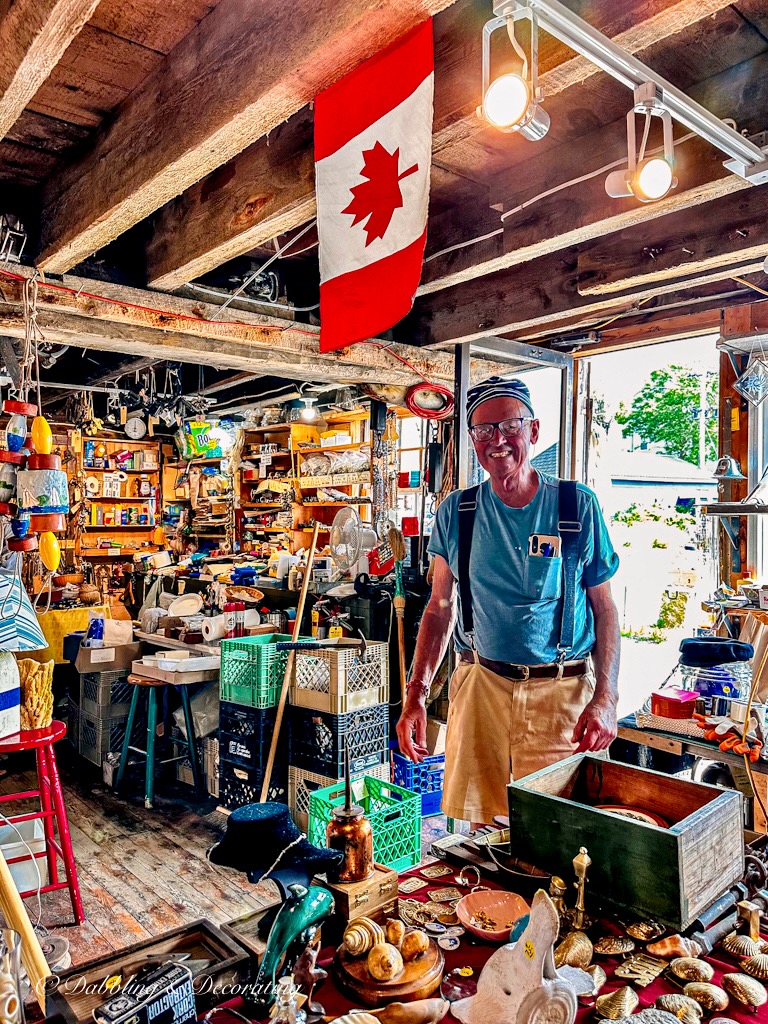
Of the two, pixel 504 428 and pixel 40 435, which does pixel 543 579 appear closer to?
pixel 504 428

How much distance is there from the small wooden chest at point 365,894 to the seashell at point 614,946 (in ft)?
1.19

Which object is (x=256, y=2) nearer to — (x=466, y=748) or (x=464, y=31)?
(x=464, y=31)

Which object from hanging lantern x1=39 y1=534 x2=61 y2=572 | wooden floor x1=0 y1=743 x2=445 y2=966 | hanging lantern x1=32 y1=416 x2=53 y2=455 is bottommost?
wooden floor x1=0 y1=743 x2=445 y2=966

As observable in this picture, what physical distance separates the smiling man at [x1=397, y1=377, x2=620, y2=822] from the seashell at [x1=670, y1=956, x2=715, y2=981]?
117 cm

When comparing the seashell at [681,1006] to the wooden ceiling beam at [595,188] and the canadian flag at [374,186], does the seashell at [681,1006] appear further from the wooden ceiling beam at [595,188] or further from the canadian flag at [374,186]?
the wooden ceiling beam at [595,188]

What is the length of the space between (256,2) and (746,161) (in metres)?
1.31

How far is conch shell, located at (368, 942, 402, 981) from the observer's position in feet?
3.53

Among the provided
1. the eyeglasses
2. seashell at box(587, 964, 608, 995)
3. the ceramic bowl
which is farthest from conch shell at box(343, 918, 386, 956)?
the eyeglasses

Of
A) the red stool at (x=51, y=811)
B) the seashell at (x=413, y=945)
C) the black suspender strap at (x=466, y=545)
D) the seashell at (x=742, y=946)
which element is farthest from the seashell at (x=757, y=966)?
the red stool at (x=51, y=811)

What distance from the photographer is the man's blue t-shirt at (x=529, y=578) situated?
2350 millimetres

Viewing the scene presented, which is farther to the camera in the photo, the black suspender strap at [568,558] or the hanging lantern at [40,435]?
the hanging lantern at [40,435]

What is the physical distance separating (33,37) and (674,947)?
83.0 inches

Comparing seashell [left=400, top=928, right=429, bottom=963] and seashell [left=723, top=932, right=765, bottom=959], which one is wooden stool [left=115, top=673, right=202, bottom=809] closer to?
seashell [left=400, top=928, right=429, bottom=963]

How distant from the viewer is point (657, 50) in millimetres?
1914
